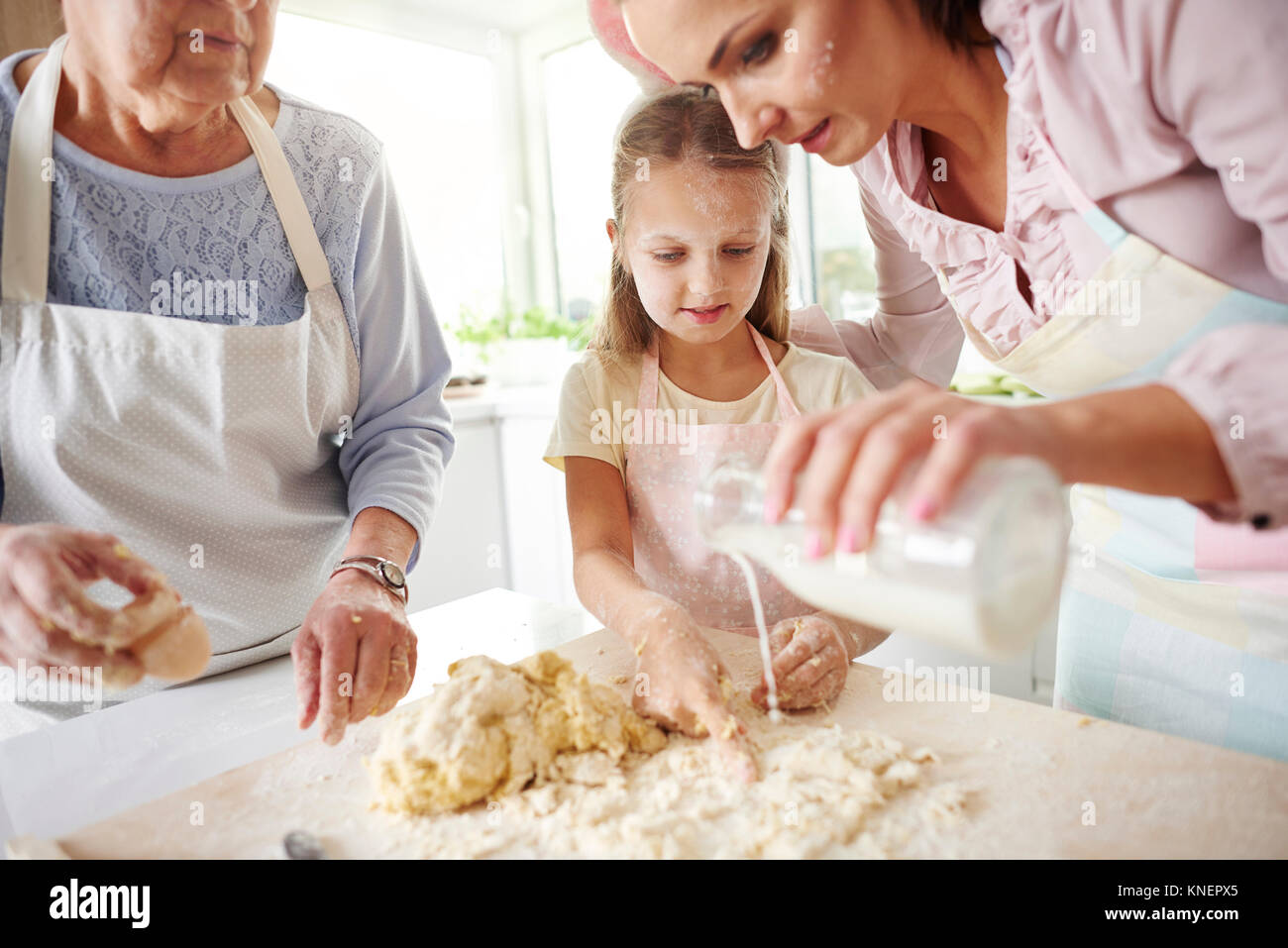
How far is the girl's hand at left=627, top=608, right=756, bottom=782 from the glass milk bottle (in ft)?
1.00

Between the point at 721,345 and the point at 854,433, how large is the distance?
3.32ft

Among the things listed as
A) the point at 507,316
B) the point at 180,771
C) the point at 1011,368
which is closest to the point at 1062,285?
the point at 1011,368

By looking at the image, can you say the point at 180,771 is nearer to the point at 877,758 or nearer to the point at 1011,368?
the point at 877,758

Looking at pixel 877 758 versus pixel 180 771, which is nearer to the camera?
pixel 877 758

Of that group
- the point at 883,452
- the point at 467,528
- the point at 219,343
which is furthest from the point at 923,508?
the point at 467,528

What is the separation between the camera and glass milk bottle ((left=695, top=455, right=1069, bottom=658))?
0.54m

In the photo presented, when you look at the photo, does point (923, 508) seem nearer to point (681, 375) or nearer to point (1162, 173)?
point (1162, 173)

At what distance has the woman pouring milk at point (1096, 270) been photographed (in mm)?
587

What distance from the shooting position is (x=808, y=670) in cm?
101

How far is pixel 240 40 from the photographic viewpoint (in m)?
1.01

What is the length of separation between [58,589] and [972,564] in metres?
0.75

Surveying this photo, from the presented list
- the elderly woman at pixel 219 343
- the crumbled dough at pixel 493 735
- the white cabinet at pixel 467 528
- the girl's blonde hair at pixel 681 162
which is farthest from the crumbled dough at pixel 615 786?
the white cabinet at pixel 467 528

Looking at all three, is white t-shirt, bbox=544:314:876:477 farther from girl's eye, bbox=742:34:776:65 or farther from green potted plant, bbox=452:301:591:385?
green potted plant, bbox=452:301:591:385

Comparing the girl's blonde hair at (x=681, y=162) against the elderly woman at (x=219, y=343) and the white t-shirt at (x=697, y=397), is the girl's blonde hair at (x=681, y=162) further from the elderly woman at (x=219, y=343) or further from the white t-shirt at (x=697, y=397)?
the elderly woman at (x=219, y=343)
